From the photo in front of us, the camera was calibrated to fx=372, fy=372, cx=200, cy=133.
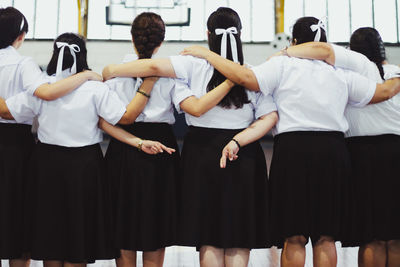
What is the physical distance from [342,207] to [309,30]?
0.98m

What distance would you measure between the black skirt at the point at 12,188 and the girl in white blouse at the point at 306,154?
1111mm

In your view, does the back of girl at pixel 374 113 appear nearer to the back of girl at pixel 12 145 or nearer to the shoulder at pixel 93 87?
the shoulder at pixel 93 87

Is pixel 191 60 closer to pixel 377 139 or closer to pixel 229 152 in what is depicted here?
pixel 229 152

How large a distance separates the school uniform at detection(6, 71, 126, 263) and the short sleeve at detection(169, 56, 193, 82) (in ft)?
1.15

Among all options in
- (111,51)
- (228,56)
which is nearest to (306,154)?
(228,56)

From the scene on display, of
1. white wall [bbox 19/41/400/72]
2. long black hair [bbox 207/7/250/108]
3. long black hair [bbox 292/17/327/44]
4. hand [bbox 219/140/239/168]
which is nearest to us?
hand [bbox 219/140/239/168]

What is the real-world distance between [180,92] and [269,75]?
0.48m

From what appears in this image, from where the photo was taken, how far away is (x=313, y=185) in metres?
1.96

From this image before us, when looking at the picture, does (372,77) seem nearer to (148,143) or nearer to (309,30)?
(309,30)

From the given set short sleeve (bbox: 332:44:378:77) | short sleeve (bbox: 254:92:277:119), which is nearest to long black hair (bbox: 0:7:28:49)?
short sleeve (bbox: 254:92:277:119)

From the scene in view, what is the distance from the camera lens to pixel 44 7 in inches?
340

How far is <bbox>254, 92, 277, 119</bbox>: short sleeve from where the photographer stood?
2010 mm

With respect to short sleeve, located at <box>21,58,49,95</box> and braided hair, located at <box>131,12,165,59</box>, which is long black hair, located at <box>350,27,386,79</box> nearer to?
braided hair, located at <box>131,12,165,59</box>

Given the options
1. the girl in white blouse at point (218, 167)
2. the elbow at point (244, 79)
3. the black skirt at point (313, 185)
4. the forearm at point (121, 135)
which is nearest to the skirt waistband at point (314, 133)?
the black skirt at point (313, 185)
